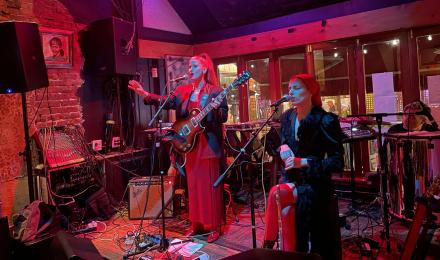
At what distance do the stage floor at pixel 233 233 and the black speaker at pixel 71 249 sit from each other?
713mm

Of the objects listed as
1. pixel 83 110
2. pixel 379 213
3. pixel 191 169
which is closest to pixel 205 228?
pixel 191 169

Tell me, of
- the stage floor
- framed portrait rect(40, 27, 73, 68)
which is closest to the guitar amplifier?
the stage floor

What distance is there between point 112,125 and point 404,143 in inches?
155

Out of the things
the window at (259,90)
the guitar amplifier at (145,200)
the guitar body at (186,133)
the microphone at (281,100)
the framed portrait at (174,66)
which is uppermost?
the framed portrait at (174,66)

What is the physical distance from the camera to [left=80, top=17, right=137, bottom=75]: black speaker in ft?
16.8

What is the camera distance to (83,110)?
545 cm

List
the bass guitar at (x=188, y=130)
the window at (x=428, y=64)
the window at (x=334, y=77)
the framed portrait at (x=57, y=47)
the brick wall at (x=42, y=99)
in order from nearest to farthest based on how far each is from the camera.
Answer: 1. the bass guitar at (x=188, y=130)
2. the brick wall at (x=42, y=99)
3. the window at (x=428, y=64)
4. the framed portrait at (x=57, y=47)
5. the window at (x=334, y=77)

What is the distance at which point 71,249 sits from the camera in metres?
2.68

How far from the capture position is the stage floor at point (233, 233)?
355cm

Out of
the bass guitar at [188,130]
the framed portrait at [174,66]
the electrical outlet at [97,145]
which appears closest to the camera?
the bass guitar at [188,130]

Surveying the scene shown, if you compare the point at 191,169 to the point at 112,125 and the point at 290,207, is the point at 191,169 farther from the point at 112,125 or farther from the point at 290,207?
the point at 112,125

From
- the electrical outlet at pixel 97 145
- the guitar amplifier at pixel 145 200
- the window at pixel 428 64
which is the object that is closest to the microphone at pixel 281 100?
the guitar amplifier at pixel 145 200

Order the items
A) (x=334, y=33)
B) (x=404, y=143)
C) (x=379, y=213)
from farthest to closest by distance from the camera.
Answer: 1. (x=334, y=33)
2. (x=379, y=213)
3. (x=404, y=143)

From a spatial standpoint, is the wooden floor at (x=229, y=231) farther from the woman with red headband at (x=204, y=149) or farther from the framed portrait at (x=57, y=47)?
the framed portrait at (x=57, y=47)
